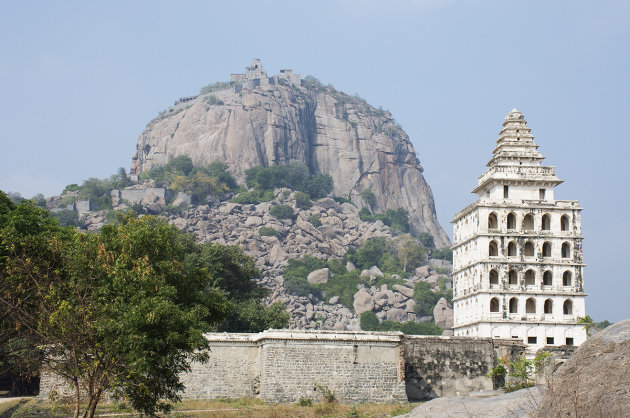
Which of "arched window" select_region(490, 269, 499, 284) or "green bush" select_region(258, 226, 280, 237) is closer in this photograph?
"arched window" select_region(490, 269, 499, 284)

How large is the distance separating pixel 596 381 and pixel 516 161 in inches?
1971

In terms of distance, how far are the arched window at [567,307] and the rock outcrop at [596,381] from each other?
4652 centimetres

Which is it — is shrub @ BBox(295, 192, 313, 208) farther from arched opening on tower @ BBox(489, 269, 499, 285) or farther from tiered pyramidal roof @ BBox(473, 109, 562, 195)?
arched opening on tower @ BBox(489, 269, 499, 285)

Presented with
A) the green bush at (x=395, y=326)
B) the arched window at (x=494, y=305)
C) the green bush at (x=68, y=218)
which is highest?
the green bush at (x=68, y=218)

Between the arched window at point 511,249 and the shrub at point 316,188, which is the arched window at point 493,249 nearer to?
the arched window at point 511,249

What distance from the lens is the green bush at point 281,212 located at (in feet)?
542

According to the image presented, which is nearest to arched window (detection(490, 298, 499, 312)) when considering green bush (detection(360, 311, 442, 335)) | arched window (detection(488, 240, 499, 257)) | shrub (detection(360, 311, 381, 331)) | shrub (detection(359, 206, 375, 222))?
arched window (detection(488, 240, 499, 257))

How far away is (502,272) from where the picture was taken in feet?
182

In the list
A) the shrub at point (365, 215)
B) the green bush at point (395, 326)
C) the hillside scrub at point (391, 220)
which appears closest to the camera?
the green bush at point (395, 326)

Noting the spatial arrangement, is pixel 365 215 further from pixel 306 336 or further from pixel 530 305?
pixel 306 336

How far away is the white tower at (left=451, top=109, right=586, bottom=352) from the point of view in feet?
180

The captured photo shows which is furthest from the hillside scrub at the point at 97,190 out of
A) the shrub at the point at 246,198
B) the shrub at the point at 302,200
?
the shrub at the point at 302,200

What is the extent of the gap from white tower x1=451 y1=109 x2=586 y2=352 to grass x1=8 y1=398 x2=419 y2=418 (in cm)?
2042

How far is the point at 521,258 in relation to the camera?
56.1m
